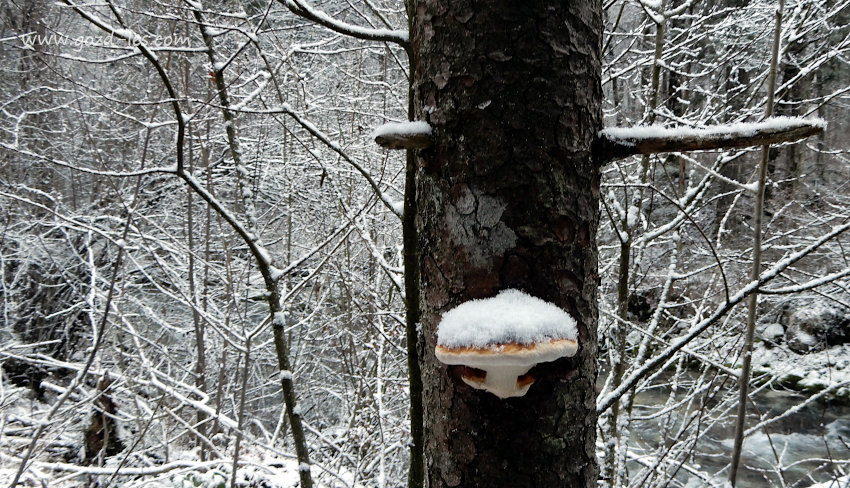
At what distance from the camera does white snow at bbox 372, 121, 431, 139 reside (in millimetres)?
750

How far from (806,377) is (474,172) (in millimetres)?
9640

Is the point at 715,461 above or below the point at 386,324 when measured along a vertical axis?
below

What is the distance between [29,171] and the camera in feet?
21.7

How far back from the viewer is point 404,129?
765mm

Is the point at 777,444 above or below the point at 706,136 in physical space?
below

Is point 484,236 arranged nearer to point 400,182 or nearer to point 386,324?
point 386,324

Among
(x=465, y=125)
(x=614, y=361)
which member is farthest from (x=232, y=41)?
(x=465, y=125)

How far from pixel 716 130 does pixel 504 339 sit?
452 millimetres

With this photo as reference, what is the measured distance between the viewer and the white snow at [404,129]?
750 millimetres

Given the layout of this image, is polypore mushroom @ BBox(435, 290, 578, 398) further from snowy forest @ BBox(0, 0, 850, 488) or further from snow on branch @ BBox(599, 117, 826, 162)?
snow on branch @ BBox(599, 117, 826, 162)

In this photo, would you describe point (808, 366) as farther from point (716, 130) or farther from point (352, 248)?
point (716, 130)

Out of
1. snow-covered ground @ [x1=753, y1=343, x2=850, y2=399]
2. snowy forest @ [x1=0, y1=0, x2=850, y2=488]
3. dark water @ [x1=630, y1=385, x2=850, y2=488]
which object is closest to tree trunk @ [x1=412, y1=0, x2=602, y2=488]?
snowy forest @ [x1=0, y1=0, x2=850, y2=488]

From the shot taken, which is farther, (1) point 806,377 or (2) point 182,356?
(1) point 806,377

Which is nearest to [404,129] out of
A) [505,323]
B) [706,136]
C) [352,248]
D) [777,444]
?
[505,323]
